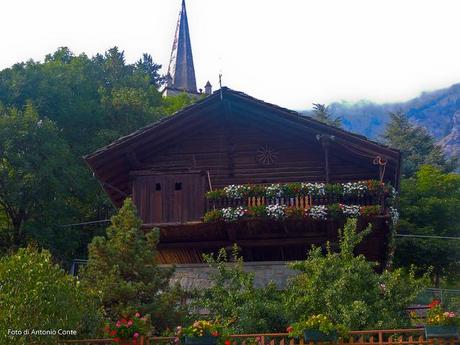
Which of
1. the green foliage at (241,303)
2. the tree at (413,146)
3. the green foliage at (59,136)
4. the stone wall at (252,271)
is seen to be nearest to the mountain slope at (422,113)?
the tree at (413,146)

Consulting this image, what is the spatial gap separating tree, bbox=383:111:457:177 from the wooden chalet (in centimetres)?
2591

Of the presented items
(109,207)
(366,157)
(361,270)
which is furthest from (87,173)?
(361,270)

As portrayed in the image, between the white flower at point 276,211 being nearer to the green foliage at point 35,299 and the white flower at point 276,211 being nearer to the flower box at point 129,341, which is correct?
the green foliage at point 35,299

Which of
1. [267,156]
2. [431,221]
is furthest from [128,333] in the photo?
[431,221]

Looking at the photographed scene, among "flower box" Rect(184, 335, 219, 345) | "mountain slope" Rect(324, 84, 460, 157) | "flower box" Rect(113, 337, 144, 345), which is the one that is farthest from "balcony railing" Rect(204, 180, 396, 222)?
"mountain slope" Rect(324, 84, 460, 157)

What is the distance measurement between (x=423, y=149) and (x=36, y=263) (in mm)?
41017

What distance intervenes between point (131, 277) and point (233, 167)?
23.0 ft

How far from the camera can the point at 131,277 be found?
48.1ft

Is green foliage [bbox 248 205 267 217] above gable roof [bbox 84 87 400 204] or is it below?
below

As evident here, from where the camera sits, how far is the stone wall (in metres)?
19.3

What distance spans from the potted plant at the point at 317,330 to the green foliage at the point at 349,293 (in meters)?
1.99

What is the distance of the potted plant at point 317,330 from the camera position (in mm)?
11094

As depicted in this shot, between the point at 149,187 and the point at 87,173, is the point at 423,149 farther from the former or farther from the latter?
the point at 149,187

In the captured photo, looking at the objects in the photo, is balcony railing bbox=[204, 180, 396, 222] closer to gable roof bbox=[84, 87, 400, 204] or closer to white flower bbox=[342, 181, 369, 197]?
white flower bbox=[342, 181, 369, 197]
